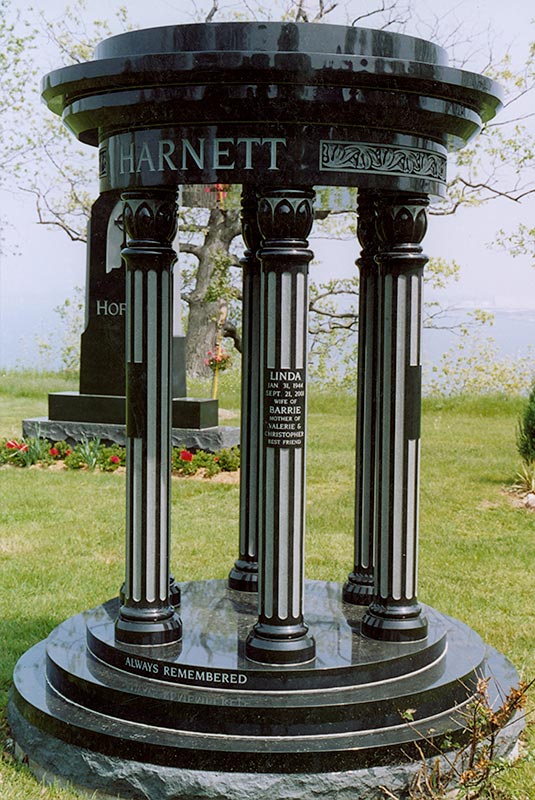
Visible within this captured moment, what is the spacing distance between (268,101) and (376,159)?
2.09ft

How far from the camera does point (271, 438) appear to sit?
5309mm

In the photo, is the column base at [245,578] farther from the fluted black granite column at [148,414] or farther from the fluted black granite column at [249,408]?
the fluted black granite column at [148,414]

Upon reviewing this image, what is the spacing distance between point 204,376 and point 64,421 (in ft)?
27.8

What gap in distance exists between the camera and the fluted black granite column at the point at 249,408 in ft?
21.3

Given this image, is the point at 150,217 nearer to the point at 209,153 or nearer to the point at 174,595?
the point at 209,153

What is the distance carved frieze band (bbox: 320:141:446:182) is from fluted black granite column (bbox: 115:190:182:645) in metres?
0.87

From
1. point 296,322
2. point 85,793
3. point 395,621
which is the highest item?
point 296,322

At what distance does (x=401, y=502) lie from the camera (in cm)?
583

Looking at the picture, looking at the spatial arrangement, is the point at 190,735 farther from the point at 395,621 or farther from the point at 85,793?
the point at 395,621

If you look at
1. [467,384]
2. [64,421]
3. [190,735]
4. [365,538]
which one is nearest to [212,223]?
[467,384]

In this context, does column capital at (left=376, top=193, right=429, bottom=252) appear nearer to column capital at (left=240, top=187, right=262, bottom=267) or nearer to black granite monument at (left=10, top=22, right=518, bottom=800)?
black granite monument at (left=10, top=22, right=518, bottom=800)

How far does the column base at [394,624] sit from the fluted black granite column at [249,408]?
1095mm

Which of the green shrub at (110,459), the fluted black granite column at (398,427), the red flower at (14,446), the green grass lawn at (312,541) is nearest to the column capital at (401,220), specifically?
the fluted black granite column at (398,427)

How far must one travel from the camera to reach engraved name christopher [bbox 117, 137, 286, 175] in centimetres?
505
